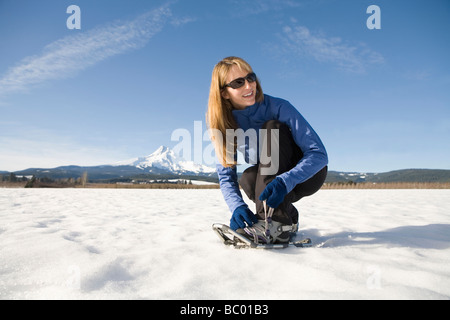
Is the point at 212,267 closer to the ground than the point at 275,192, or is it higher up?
closer to the ground

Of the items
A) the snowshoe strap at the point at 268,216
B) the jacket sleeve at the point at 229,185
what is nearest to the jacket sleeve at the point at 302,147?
the snowshoe strap at the point at 268,216

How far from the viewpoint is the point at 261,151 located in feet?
5.72

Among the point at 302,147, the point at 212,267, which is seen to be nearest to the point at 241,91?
the point at 302,147

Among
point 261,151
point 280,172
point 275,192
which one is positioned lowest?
point 275,192

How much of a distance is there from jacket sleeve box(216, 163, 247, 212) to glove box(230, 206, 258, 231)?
4.1 inches

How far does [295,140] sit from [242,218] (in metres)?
0.62

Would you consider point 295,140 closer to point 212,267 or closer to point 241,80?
point 241,80

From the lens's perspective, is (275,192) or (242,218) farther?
(242,218)

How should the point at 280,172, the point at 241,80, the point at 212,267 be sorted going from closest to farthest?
the point at 212,267 < the point at 280,172 < the point at 241,80

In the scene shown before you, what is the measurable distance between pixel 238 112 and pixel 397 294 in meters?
1.38

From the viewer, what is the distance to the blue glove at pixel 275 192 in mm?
1511

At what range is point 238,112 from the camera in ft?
6.36
